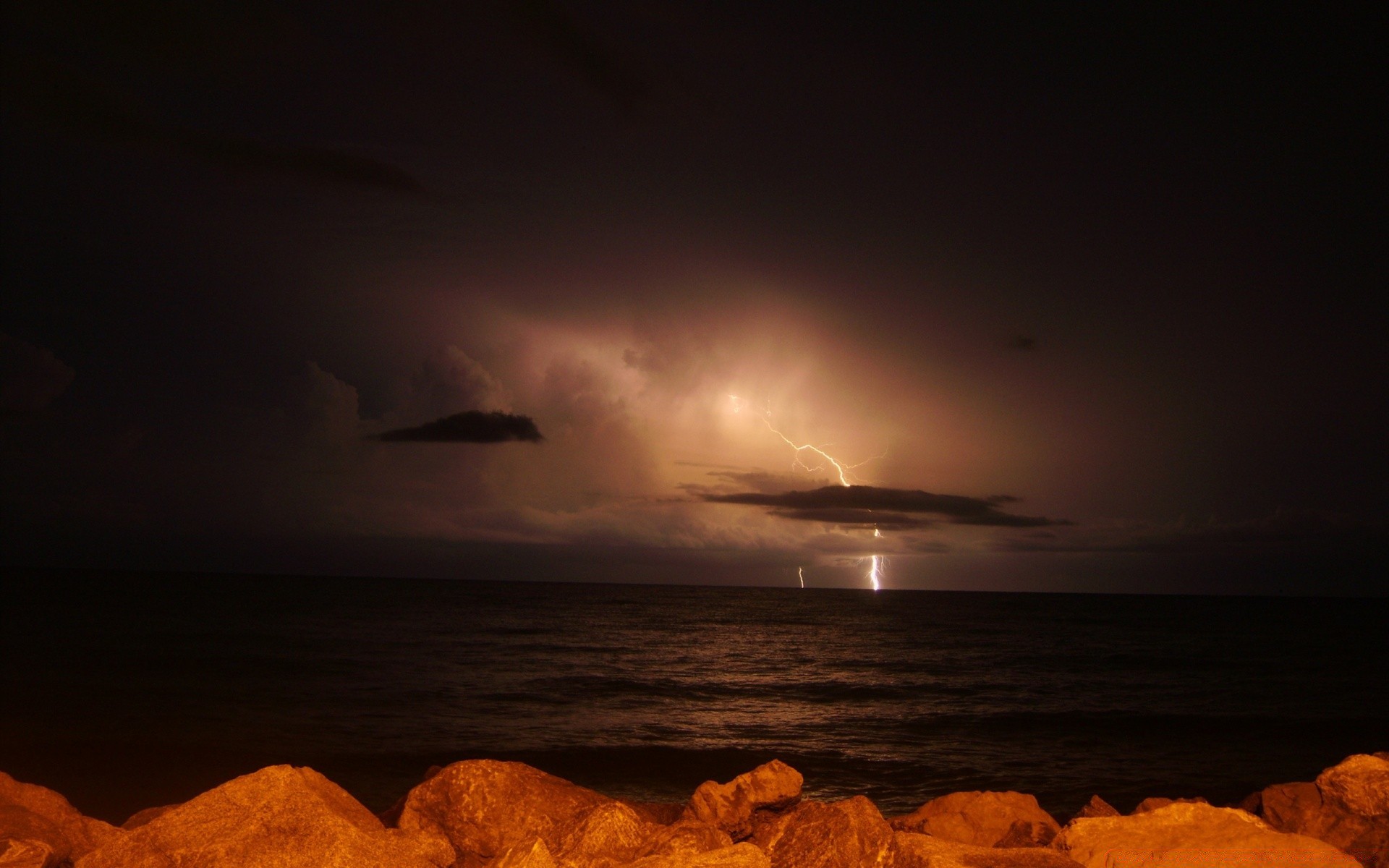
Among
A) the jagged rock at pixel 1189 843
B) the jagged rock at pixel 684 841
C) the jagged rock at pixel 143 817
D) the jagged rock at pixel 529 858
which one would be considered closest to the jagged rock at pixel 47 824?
the jagged rock at pixel 143 817

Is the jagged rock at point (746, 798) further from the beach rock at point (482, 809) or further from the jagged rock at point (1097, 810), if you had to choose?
the jagged rock at point (1097, 810)

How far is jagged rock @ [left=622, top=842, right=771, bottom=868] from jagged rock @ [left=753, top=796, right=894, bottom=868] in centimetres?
44

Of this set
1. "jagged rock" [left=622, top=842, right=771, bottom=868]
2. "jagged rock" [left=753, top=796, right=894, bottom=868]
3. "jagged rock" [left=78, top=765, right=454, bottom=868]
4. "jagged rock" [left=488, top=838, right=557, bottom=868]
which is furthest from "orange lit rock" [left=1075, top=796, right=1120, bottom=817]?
"jagged rock" [left=78, top=765, right=454, bottom=868]

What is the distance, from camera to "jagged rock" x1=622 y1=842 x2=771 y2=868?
5980mm

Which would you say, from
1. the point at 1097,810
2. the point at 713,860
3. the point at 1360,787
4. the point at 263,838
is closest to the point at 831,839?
the point at 713,860

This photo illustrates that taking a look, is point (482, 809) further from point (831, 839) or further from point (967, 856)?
point (967, 856)

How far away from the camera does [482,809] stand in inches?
308

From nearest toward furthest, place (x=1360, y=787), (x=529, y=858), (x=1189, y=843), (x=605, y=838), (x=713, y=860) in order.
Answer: (x=529, y=858) < (x=713, y=860) < (x=605, y=838) < (x=1189, y=843) < (x=1360, y=787)

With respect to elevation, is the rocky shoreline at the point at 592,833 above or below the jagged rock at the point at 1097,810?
above

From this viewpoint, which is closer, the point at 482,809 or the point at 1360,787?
the point at 482,809

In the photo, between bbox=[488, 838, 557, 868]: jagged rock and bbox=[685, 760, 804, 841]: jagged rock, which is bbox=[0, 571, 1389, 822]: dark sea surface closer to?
bbox=[685, 760, 804, 841]: jagged rock

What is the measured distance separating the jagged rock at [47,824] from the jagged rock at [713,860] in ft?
14.1

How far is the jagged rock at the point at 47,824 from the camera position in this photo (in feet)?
23.1

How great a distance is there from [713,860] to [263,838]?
3.35 m
